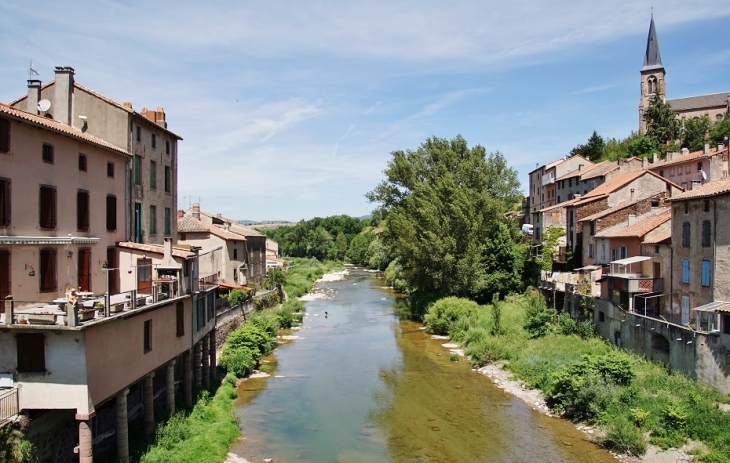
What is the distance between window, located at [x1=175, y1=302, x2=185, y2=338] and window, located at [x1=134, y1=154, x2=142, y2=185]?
6.41 metres

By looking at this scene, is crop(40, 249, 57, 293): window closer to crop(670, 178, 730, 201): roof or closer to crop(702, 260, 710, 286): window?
crop(670, 178, 730, 201): roof

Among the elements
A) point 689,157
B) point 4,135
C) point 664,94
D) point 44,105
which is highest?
point 664,94

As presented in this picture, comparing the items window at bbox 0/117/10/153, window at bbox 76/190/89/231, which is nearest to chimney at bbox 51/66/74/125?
window at bbox 76/190/89/231

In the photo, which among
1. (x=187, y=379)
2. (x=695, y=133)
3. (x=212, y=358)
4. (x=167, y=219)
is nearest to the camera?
(x=187, y=379)

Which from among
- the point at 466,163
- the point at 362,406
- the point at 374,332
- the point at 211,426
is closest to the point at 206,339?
the point at 211,426

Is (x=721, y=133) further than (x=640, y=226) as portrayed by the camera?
Yes

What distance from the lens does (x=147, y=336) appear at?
1992 cm

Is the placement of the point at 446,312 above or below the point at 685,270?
below

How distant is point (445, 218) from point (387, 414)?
2581 cm

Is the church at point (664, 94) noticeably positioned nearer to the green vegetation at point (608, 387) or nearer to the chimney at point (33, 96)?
the green vegetation at point (608, 387)

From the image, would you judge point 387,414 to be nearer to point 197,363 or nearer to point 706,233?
point 197,363

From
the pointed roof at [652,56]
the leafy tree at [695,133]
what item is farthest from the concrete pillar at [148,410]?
the pointed roof at [652,56]

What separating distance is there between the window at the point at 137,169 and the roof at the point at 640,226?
26628 millimetres

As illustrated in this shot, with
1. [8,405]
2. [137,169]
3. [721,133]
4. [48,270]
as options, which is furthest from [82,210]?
[721,133]
